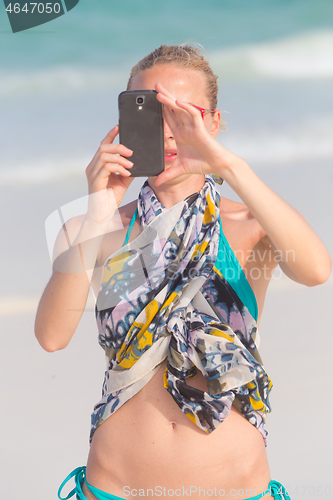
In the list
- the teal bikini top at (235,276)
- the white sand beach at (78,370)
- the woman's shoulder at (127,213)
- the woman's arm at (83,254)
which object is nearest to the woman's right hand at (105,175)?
the woman's arm at (83,254)

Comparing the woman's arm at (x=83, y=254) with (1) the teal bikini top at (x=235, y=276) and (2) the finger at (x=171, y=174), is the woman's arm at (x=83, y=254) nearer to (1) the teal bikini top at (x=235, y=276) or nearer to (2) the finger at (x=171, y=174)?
(2) the finger at (x=171, y=174)

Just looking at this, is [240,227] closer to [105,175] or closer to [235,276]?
[235,276]

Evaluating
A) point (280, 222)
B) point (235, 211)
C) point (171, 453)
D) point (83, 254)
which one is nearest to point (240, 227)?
point (235, 211)

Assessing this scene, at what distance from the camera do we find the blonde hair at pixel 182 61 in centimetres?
88

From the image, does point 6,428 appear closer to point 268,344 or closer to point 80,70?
point 268,344

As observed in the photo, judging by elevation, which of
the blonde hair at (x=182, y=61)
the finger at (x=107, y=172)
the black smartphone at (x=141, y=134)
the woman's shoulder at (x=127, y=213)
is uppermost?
the blonde hair at (x=182, y=61)

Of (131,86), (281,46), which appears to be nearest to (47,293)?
(131,86)

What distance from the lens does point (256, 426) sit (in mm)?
782

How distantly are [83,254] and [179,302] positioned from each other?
19 cm

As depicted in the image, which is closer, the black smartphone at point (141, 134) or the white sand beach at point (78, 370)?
the black smartphone at point (141, 134)

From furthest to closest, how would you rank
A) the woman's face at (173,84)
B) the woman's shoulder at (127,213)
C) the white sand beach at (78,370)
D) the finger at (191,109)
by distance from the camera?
the white sand beach at (78,370) → the woman's shoulder at (127,213) → the woman's face at (173,84) → the finger at (191,109)

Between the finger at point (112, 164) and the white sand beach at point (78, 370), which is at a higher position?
the finger at point (112, 164)

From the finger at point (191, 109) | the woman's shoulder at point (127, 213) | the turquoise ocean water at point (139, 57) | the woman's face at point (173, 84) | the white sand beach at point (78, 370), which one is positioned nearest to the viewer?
A: the finger at point (191, 109)

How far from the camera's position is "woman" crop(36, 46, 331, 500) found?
0.74 meters
